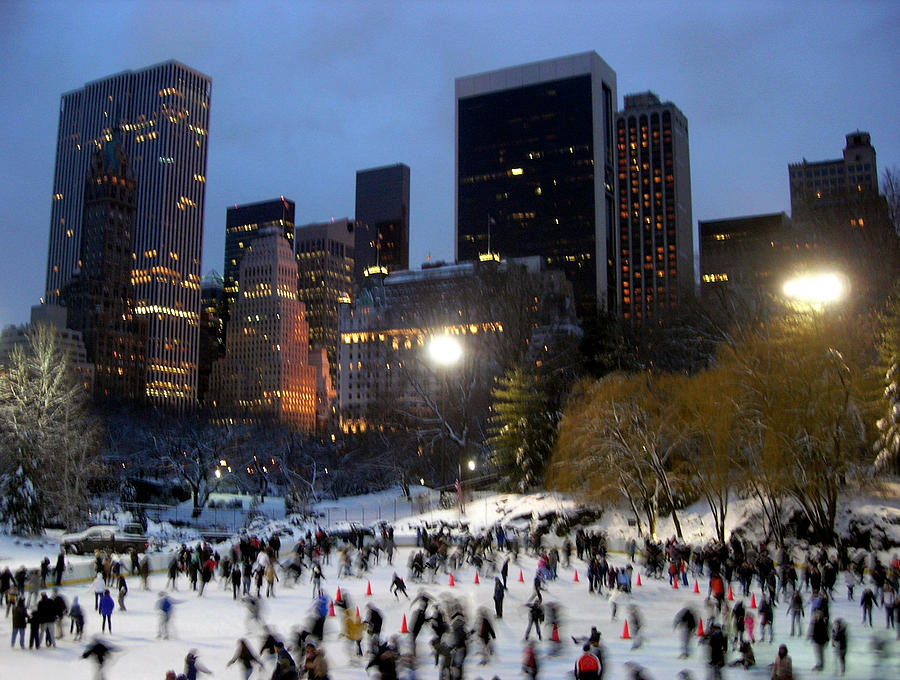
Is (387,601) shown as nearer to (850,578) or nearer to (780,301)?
(850,578)

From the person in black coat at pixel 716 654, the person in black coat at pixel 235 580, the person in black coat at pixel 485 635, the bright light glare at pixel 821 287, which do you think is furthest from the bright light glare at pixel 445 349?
the person in black coat at pixel 716 654

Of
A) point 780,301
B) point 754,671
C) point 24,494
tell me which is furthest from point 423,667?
point 780,301

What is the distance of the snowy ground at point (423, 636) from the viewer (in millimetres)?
16938

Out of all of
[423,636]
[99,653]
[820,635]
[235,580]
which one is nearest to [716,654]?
[820,635]

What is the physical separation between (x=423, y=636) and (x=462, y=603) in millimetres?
1703

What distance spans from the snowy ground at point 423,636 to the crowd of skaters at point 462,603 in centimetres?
34

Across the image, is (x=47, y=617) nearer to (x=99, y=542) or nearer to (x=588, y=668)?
(x=588, y=668)

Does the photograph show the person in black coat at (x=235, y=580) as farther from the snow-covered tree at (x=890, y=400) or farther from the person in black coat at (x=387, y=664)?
the snow-covered tree at (x=890, y=400)

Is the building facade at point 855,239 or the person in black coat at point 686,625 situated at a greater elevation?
the building facade at point 855,239

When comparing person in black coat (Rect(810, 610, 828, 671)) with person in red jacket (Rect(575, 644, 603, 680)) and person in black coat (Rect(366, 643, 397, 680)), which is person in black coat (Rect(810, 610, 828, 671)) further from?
person in black coat (Rect(366, 643, 397, 680))

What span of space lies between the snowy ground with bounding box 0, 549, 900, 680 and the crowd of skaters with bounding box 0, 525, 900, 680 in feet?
1.12

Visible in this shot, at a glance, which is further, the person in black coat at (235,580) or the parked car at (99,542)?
the parked car at (99,542)

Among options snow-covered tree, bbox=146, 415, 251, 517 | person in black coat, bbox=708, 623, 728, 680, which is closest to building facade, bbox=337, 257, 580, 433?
snow-covered tree, bbox=146, 415, 251, 517

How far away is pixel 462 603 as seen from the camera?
21.7 metres
